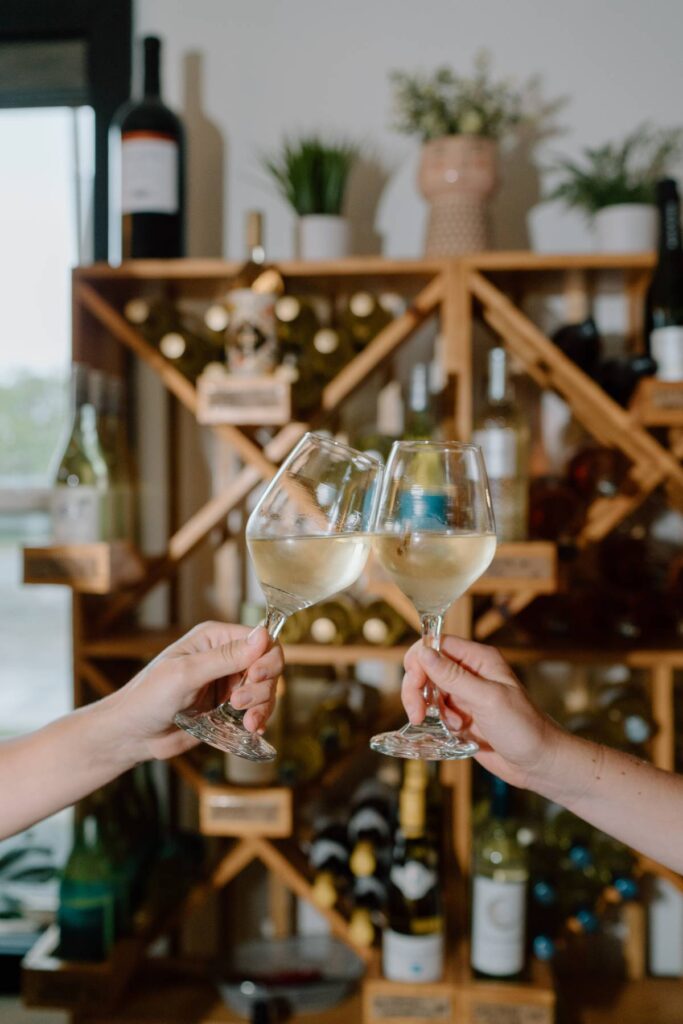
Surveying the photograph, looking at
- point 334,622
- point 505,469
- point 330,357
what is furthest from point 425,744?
point 330,357

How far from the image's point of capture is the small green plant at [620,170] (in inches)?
65.4

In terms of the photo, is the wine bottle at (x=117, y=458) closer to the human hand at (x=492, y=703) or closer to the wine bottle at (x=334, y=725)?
the wine bottle at (x=334, y=725)

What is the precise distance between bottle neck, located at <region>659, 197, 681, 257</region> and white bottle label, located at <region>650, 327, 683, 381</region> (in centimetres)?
14

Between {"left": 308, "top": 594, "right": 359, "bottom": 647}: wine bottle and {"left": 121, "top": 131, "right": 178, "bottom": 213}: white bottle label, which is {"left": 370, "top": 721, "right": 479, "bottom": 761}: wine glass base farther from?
{"left": 121, "top": 131, "right": 178, "bottom": 213}: white bottle label

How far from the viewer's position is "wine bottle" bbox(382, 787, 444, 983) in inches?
57.0

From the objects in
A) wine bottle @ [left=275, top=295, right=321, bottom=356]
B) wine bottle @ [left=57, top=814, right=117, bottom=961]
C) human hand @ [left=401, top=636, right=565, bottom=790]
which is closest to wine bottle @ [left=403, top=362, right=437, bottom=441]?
wine bottle @ [left=275, top=295, right=321, bottom=356]

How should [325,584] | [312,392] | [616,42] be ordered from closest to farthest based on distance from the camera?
[325,584]
[312,392]
[616,42]

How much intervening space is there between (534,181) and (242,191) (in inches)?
23.4

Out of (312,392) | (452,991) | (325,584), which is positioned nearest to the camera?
(325,584)

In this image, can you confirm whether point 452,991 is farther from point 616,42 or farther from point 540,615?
point 616,42

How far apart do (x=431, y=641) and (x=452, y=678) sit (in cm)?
5

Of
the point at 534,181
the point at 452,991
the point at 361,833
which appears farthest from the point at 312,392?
the point at 452,991

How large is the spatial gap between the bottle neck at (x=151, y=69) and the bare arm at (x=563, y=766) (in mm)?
1288

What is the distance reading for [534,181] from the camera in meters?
1.85
